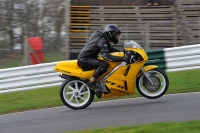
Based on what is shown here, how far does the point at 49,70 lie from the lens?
14.2m

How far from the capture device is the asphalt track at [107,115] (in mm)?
8508

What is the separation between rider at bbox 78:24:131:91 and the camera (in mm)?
9906

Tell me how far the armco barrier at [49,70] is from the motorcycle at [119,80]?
151 inches

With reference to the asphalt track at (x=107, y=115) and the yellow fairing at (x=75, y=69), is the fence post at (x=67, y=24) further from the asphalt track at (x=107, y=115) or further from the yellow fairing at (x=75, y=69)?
the asphalt track at (x=107, y=115)

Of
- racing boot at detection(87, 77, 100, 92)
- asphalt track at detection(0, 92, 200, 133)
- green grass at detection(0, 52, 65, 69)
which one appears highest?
racing boot at detection(87, 77, 100, 92)

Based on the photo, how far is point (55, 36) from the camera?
20844 mm

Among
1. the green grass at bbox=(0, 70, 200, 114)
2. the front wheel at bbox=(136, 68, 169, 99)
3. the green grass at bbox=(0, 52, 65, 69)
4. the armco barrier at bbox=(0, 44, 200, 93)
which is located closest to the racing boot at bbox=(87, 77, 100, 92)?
Result: the front wheel at bbox=(136, 68, 169, 99)

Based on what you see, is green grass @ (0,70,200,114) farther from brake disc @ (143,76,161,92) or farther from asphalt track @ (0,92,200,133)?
brake disc @ (143,76,161,92)

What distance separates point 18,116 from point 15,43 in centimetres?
1345

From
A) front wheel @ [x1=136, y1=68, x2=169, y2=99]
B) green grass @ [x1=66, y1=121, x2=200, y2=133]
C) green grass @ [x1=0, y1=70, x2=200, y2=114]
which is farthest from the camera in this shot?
green grass @ [x1=0, y1=70, x2=200, y2=114]

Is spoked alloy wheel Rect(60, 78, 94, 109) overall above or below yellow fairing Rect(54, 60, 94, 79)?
below

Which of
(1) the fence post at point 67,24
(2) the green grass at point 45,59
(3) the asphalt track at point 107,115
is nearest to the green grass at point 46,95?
(3) the asphalt track at point 107,115

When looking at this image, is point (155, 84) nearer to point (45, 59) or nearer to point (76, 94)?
point (76, 94)

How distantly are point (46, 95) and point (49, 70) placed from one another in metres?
1.70
